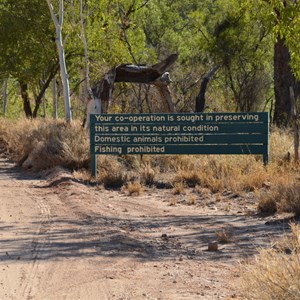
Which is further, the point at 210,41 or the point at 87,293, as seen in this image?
the point at 210,41

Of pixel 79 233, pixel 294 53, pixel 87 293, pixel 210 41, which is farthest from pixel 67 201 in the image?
pixel 210 41

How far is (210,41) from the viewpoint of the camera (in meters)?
32.9

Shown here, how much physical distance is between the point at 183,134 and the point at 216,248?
8.05 m

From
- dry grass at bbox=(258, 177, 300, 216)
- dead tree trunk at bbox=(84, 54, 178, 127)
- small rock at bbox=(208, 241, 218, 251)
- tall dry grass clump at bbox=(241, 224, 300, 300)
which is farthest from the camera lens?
dead tree trunk at bbox=(84, 54, 178, 127)

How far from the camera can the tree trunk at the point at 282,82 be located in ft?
82.9

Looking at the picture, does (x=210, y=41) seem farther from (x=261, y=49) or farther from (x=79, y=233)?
(x=79, y=233)

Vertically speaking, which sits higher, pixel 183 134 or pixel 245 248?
pixel 183 134

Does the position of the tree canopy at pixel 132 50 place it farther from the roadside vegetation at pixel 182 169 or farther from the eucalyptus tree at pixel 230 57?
the roadside vegetation at pixel 182 169

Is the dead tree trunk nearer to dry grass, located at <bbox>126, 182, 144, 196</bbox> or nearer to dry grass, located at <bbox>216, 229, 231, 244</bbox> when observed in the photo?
dry grass, located at <bbox>126, 182, 144, 196</bbox>

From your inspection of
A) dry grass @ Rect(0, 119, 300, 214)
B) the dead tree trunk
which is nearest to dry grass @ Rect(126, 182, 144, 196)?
dry grass @ Rect(0, 119, 300, 214)

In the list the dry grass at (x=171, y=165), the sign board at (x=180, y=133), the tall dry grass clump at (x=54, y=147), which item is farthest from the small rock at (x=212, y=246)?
the tall dry grass clump at (x=54, y=147)

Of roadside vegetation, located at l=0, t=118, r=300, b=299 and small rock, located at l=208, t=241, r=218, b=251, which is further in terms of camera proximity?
roadside vegetation, located at l=0, t=118, r=300, b=299

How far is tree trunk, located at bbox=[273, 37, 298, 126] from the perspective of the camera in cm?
2528

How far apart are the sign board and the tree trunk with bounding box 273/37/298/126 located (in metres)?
7.88
